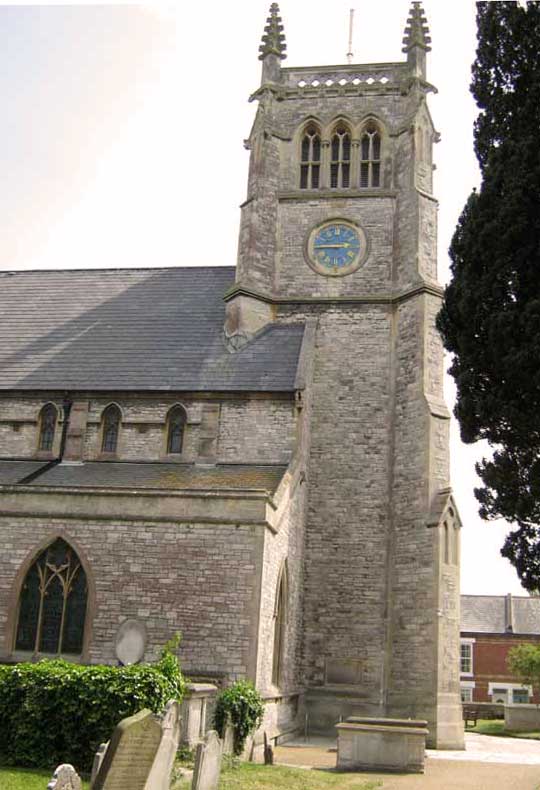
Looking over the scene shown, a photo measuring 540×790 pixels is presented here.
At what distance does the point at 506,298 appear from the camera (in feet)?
52.3

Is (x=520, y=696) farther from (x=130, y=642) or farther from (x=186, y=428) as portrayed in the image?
(x=130, y=642)

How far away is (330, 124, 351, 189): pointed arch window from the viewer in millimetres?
29672

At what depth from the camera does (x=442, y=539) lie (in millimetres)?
23562

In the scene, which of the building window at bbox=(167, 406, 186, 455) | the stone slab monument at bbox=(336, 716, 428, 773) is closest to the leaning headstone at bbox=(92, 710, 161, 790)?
the stone slab monument at bbox=(336, 716, 428, 773)

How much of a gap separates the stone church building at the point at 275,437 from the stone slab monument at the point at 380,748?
8.93ft

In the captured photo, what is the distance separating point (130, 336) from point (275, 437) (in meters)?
6.43

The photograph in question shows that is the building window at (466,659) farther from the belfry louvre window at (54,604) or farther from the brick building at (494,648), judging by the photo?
the belfry louvre window at (54,604)

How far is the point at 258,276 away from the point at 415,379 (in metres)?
6.12

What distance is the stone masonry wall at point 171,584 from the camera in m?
19.0

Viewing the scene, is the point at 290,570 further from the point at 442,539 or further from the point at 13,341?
the point at 13,341

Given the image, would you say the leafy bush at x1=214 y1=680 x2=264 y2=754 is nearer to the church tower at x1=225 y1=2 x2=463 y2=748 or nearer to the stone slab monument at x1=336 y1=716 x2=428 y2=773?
the stone slab monument at x1=336 y1=716 x2=428 y2=773

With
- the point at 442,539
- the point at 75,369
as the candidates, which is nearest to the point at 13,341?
the point at 75,369

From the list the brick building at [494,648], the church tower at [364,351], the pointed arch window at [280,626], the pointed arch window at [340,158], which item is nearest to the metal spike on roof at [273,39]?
the church tower at [364,351]

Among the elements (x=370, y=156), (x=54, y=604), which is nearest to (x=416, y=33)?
(x=370, y=156)
